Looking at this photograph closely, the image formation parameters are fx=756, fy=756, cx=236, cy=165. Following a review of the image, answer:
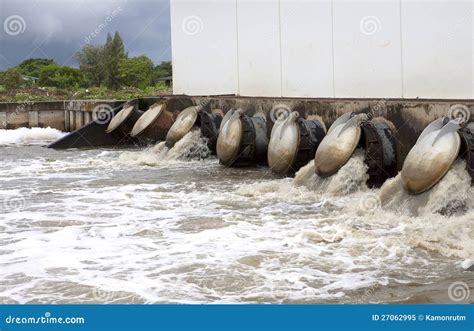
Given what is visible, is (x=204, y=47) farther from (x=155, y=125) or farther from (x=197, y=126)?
(x=197, y=126)

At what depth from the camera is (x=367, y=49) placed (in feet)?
45.3

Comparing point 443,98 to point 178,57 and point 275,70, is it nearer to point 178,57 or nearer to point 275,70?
point 275,70

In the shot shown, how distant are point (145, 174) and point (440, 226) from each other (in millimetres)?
7092

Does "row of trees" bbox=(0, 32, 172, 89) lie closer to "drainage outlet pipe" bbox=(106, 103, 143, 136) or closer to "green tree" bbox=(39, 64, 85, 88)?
"green tree" bbox=(39, 64, 85, 88)

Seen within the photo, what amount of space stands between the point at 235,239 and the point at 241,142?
21.5 feet

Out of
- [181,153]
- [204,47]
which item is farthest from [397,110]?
[204,47]

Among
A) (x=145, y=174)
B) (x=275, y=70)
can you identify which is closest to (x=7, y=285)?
(x=145, y=174)

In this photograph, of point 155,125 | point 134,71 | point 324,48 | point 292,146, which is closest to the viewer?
point 292,146

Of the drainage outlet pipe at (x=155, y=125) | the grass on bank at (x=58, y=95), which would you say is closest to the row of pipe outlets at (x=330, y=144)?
the drainage outlet pipe at (x=155, y=125)

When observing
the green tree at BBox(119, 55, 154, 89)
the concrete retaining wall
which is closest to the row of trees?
the green tree at BBox(119, 55, 154, 89)

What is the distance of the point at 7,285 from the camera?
6.41 meters

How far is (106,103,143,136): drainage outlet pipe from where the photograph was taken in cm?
2012

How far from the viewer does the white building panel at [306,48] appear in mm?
15039

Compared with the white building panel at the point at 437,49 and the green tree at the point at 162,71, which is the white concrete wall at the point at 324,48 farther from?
the green tree at the point at 162,71
